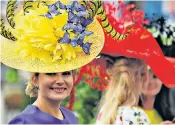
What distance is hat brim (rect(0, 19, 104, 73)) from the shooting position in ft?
9.27

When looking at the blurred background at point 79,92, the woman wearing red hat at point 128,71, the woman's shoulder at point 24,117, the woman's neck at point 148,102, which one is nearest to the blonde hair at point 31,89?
the woman's shoulder at point 24,117

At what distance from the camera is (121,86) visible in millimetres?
3879

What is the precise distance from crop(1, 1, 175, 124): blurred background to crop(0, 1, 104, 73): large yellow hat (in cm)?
132

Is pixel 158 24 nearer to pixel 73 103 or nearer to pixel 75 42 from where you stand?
pixel 73 103

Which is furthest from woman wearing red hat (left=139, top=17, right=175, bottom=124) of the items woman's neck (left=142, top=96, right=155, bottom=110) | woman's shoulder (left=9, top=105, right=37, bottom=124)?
woman's shoulder (left=9, top=105, right=37, bottom=124)

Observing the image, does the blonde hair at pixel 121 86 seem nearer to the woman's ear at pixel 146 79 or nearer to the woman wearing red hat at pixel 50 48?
the woman's ear at pixel 146 79

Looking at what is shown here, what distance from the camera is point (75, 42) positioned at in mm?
2830

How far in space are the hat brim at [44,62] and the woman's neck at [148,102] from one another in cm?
146

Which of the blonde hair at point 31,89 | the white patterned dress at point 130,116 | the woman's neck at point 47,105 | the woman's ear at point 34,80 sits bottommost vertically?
the white patterned dress at point 130,116

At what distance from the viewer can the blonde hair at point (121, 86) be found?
12.7ft

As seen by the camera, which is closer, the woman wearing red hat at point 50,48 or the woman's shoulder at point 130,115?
the woman wearing red hat at point 50,48

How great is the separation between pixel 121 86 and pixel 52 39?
3.87ft

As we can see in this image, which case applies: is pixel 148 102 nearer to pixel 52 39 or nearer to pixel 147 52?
pixel 147 52

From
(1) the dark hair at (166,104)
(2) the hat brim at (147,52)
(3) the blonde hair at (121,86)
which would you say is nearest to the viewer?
(2) the hat brim at (147,52)
